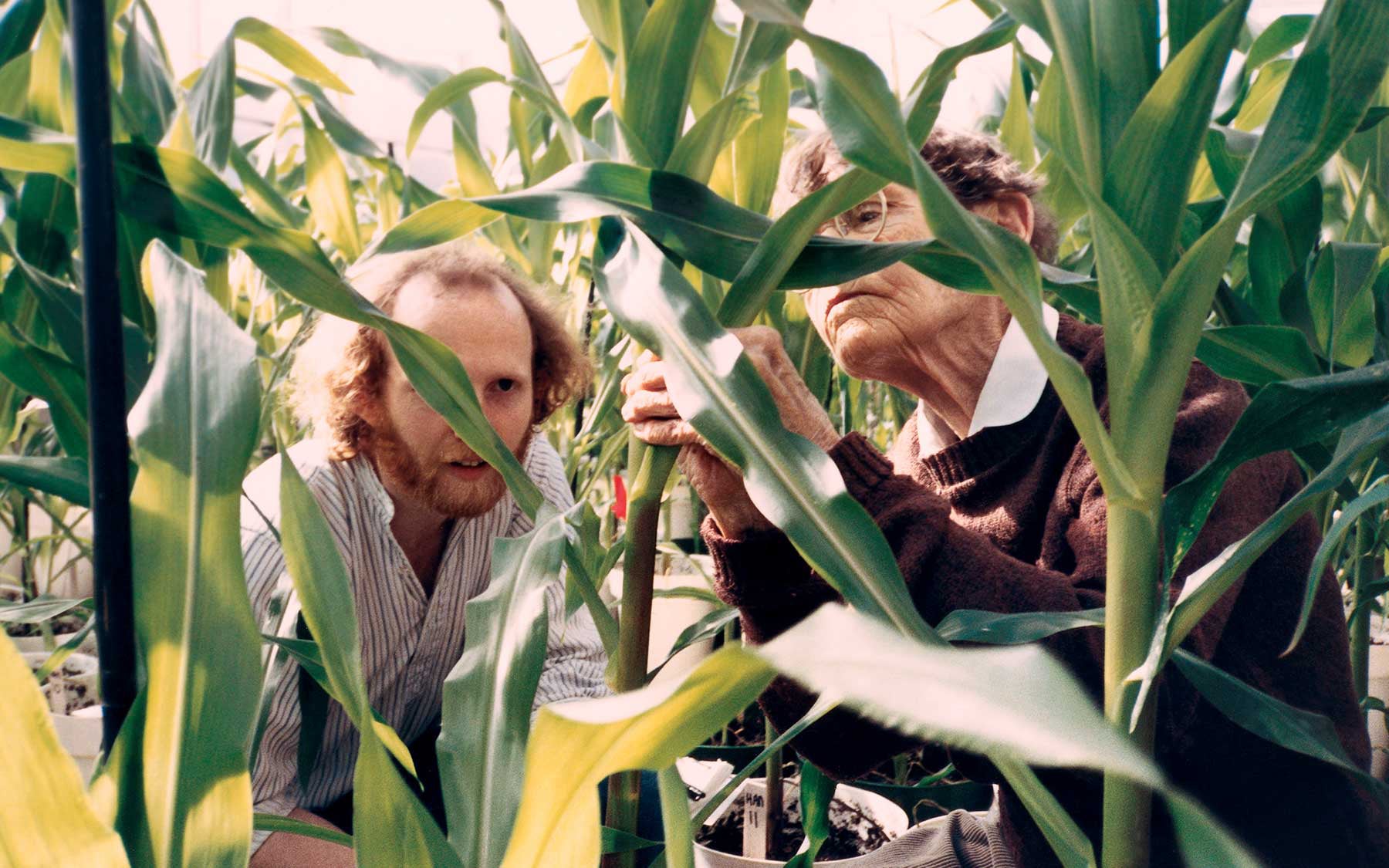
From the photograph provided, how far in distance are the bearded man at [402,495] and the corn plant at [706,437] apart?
0.30 m

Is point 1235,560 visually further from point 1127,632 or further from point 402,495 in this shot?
point 402,495

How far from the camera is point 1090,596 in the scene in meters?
0.56

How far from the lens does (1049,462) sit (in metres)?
0.71

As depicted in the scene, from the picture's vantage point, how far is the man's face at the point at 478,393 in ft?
2.70

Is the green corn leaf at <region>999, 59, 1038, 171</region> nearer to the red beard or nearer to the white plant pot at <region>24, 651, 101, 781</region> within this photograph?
the red beard

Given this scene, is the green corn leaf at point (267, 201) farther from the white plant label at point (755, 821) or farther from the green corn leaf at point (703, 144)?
the white plant label at point (755, 821)

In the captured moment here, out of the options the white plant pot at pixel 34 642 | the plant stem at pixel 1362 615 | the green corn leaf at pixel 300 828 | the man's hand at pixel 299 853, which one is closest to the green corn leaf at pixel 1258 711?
the green corn leaf at pixel 300 828

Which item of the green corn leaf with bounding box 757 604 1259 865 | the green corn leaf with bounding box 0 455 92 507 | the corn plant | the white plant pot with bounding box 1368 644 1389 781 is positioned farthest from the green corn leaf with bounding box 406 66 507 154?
the white plant pot with bounding box 1368 644 1389 781

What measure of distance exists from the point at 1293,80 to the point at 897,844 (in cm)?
52

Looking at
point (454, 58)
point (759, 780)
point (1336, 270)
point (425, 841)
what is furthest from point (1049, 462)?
point (454, 58)

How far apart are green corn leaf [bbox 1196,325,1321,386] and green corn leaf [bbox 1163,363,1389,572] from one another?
0.10m

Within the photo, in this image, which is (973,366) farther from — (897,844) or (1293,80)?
(1293,80)

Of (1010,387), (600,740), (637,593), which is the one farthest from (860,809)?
(600,740)

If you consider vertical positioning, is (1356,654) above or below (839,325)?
below
